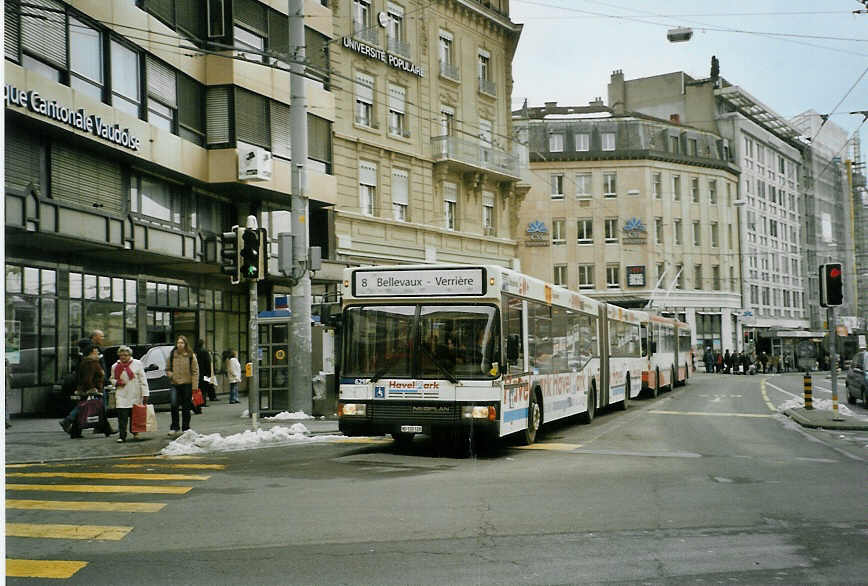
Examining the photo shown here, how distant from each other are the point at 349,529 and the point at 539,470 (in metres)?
4.30

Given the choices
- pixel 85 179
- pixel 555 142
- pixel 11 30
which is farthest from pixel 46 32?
pixel 555 142

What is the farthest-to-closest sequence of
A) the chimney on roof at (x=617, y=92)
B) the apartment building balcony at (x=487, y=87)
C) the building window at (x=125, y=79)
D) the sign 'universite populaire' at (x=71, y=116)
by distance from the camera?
the chimney on roof at (x=617, y=92) < the apartment building balcony at (x=487, y=87) < the building window at (x=125, y=79) < the sign 'universite populaire' at (x=71, y=116)

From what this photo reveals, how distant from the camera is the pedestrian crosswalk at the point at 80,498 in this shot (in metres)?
7.21

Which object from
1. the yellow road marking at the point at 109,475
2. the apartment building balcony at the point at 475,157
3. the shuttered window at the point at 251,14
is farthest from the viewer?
the apartment building balcony at the point at 475,157

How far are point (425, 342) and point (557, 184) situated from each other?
5677 cm

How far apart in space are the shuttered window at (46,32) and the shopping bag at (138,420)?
8911 millimetres

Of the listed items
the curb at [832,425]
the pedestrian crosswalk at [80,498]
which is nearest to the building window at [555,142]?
the curb at [832,425]

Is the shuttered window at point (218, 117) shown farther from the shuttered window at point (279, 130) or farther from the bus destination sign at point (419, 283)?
the bus destination sign at point (419, 283)

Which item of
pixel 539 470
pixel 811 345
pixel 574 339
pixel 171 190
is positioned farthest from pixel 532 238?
pixel 539 470

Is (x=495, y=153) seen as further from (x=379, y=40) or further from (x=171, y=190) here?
(x=171, y=190)

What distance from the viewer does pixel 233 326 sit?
31.5 m

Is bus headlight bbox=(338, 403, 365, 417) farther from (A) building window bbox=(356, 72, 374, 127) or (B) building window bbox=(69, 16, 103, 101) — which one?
(A) building window bbox=(356, 72, 374, 127)

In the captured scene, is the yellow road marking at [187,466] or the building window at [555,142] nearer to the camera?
the yellow road marking at [187,466]

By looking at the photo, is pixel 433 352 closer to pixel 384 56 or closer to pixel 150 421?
pixel 150 421
